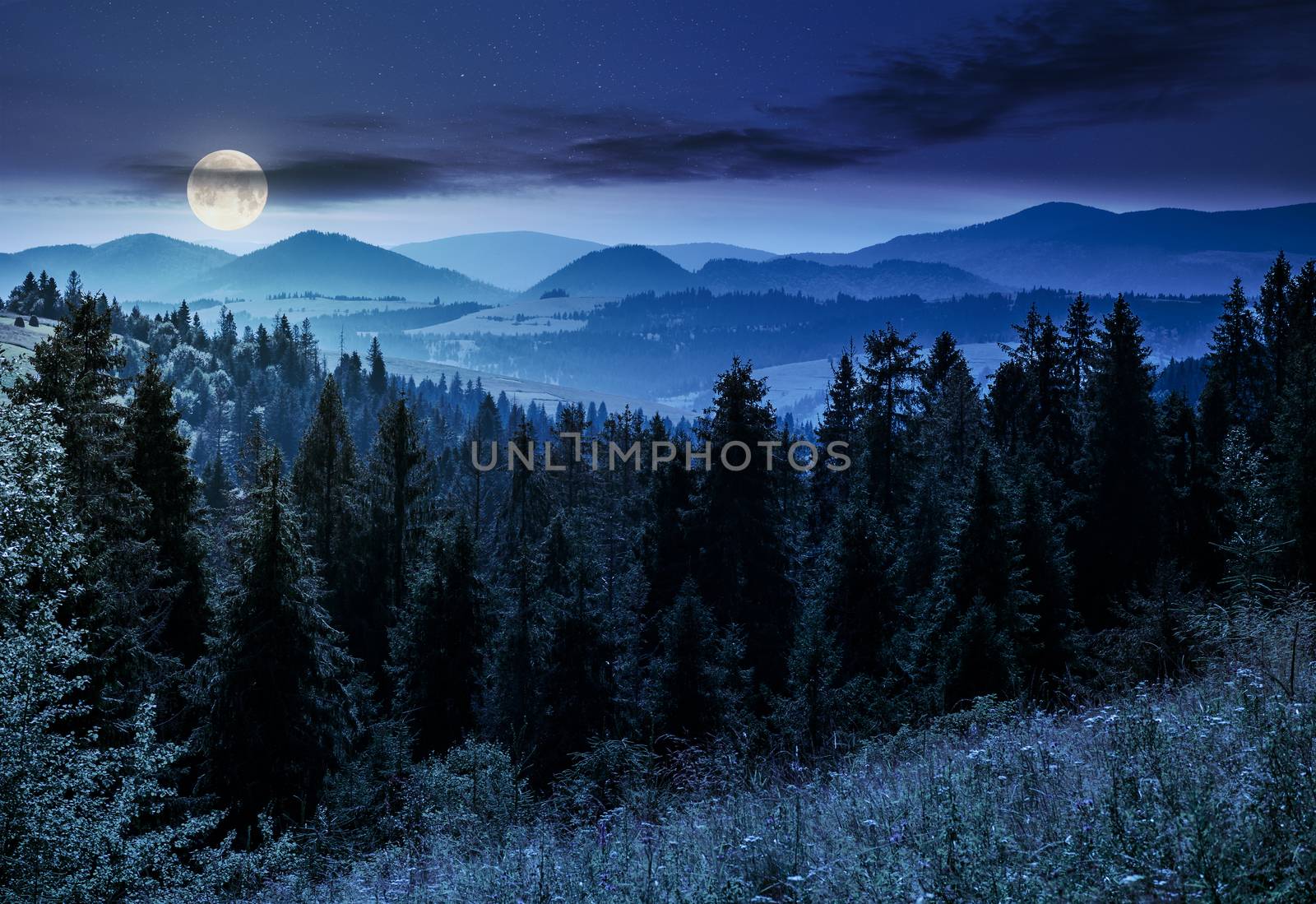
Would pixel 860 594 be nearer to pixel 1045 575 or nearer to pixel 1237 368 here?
pixel 1045 575

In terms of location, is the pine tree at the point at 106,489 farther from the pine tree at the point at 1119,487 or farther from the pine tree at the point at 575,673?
the pine tree at the point at 1119,487

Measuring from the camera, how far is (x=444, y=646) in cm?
2977

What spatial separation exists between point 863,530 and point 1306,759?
76.9 ft

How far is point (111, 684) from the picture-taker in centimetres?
2008

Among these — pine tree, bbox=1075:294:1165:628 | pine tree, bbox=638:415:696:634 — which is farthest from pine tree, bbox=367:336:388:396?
pine tree, bbox=1075:294:1165:628

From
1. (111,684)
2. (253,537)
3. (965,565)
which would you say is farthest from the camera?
(965,565)

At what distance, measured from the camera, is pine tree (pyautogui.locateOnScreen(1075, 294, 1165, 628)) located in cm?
3784

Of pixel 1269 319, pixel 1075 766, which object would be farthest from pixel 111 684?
pixel 1269 319

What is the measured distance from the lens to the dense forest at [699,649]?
598 centimetres

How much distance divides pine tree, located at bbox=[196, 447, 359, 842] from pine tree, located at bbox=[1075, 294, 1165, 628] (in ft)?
105

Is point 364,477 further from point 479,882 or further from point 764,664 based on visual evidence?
point 479,882

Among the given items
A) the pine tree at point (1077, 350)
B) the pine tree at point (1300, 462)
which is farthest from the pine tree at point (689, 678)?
the pine tree at point (1077, 350)

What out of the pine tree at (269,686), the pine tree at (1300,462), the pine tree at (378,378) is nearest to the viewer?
the pine tree at (269,686)

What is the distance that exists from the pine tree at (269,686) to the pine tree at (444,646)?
714cm
